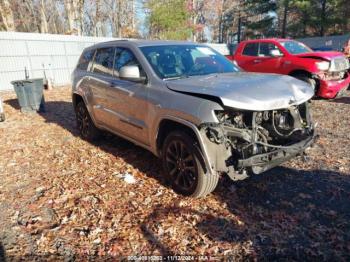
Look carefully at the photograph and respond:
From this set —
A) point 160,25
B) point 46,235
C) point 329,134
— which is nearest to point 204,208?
point 46,235

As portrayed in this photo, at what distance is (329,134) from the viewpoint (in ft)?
19.3

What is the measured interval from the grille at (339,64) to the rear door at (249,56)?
244 centimetres

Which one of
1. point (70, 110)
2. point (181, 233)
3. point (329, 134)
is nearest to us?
point (181, 233)

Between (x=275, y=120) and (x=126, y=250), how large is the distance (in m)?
2.22

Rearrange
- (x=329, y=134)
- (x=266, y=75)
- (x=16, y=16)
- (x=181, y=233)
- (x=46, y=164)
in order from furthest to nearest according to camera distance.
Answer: (x=16, y=16), (x=329, y=134), (x=46, y=164), (x=266, y=75), (x=181, y=233)

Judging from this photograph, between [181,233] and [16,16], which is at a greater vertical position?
[16,16]

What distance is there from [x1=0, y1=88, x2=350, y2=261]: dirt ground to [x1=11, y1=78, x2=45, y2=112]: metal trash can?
4.04 meters

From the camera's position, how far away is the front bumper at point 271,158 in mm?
3105

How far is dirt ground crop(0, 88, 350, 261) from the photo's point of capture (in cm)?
287

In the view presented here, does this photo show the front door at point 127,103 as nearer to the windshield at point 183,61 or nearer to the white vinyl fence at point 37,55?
the windshield at point 183,61

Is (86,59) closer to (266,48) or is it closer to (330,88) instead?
(266,48)

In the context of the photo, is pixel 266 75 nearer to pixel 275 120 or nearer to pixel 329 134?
pixel 275 120

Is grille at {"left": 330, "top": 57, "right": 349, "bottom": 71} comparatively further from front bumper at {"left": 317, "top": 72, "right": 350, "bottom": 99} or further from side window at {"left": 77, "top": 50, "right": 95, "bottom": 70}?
side window at {"left": 77, "top": 50, "right": 95, "bottom": 70}

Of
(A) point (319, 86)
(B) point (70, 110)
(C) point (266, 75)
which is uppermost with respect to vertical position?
(C) point (266, 75)
